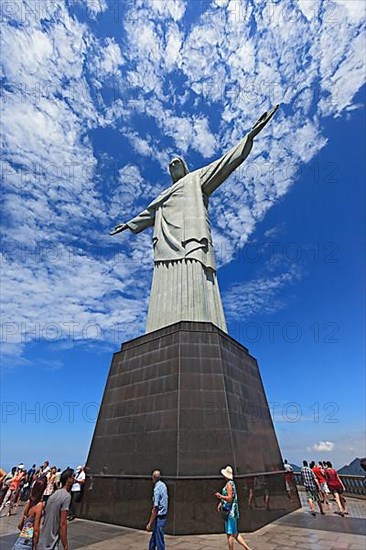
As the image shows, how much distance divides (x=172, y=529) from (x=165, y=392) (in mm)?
3190

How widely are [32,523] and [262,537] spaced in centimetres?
559

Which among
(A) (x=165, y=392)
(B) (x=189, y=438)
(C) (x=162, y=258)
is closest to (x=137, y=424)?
(A) (x=165, y=392)

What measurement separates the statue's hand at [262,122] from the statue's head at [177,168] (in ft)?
12.4

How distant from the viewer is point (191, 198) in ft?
46.1

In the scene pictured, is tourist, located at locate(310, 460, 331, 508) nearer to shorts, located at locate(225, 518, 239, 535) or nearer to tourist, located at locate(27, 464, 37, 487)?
shorts, located at locate(225, 518, 239, 535)

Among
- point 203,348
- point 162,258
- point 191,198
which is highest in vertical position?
point 191,198

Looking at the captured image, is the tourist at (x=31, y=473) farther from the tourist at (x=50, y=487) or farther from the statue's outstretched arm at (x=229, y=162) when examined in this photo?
the statue's outstretched arm at (x=229, y=162)

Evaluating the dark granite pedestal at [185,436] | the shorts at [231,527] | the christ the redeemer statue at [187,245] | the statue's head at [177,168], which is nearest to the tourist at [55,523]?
the shorts at [231,527]

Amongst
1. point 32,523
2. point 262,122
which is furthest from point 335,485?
point 262,122

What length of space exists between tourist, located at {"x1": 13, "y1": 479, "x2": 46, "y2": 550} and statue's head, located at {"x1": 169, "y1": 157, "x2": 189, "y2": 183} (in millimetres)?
13694

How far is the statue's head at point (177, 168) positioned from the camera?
15594mm

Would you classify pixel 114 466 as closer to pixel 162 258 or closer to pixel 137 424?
pixel 137 424

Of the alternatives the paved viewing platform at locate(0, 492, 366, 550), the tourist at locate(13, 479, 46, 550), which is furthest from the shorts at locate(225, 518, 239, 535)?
the tourist at locate(13, 479, 46, 550)

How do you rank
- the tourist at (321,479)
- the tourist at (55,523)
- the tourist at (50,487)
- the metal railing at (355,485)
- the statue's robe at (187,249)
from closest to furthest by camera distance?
the tourist at (55,523), the tourist at (50,487), the tourist at (321,479), the statue's robe at (187,249), the metal railing at (355,485)
